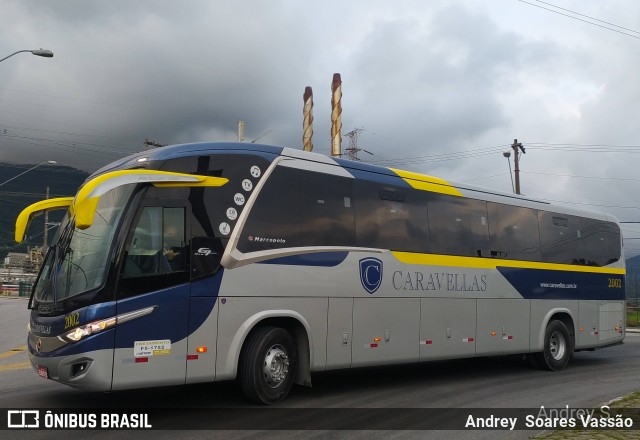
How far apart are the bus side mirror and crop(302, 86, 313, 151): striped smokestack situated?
32.6 metres

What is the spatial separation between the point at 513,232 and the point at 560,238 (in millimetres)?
1861

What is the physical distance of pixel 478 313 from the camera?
11.6 meters

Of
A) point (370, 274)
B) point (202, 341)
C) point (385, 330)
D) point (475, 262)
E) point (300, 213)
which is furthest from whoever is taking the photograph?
point (475, 262)

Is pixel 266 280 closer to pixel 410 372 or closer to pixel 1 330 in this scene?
pixel 410 372

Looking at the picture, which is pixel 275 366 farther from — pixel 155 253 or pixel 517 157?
pixel 517 157

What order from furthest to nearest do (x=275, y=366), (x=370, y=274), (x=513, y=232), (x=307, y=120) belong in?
(x=307, y=120), (x=513, y=232), (x=370, y=274), (x=275, y=366)

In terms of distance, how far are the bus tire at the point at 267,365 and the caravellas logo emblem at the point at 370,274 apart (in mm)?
1647

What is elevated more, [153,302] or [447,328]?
[153,302]

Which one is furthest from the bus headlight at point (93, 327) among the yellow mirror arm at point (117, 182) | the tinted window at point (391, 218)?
the tinted window at point (391, 218)

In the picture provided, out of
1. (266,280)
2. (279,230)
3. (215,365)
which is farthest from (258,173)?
(215,365)

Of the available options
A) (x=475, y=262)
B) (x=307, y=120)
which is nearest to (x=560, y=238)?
(x=475, y=262)

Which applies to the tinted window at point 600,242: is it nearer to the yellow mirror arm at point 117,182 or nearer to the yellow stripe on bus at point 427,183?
the yellow stripe on bus at point 427,183

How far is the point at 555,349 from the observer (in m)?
13.5

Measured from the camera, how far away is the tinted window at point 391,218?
380 inches
